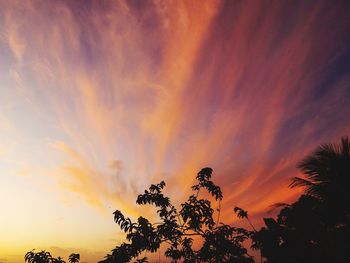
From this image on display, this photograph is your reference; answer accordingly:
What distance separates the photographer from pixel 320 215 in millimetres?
15797

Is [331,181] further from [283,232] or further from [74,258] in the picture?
[74,258]

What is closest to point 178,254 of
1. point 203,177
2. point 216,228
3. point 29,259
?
point 216,228

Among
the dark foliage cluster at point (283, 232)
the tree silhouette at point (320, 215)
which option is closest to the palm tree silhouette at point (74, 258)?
the dark foliage cluster at point (283, 232)

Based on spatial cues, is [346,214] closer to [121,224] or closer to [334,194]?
[334,194]

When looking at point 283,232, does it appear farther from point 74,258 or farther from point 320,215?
point 74,258

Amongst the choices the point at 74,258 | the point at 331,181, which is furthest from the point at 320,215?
the point at 74,258

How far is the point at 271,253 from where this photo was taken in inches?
640

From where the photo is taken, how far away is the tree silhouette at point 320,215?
14.3 m

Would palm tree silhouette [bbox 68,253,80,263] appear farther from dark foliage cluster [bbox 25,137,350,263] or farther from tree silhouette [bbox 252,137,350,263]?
tree silhouette [bbox 252,137,350,263]

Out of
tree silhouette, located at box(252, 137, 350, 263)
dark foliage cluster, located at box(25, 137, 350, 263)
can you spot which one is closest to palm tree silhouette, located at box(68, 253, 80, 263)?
dark foliage cluster, located at box(25, 137, 350, 263)

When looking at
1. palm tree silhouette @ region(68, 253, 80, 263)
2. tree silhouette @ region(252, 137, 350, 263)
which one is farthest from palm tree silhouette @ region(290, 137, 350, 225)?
palm tree silhouette @ region(68, 253, 80, 263)

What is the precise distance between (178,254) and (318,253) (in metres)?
6.68

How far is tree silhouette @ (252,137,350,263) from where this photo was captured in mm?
14320

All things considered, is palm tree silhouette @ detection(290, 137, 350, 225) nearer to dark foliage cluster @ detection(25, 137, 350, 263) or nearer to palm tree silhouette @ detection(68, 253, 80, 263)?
dark foliage cluster @ detection(25, 137, 350, 263)
